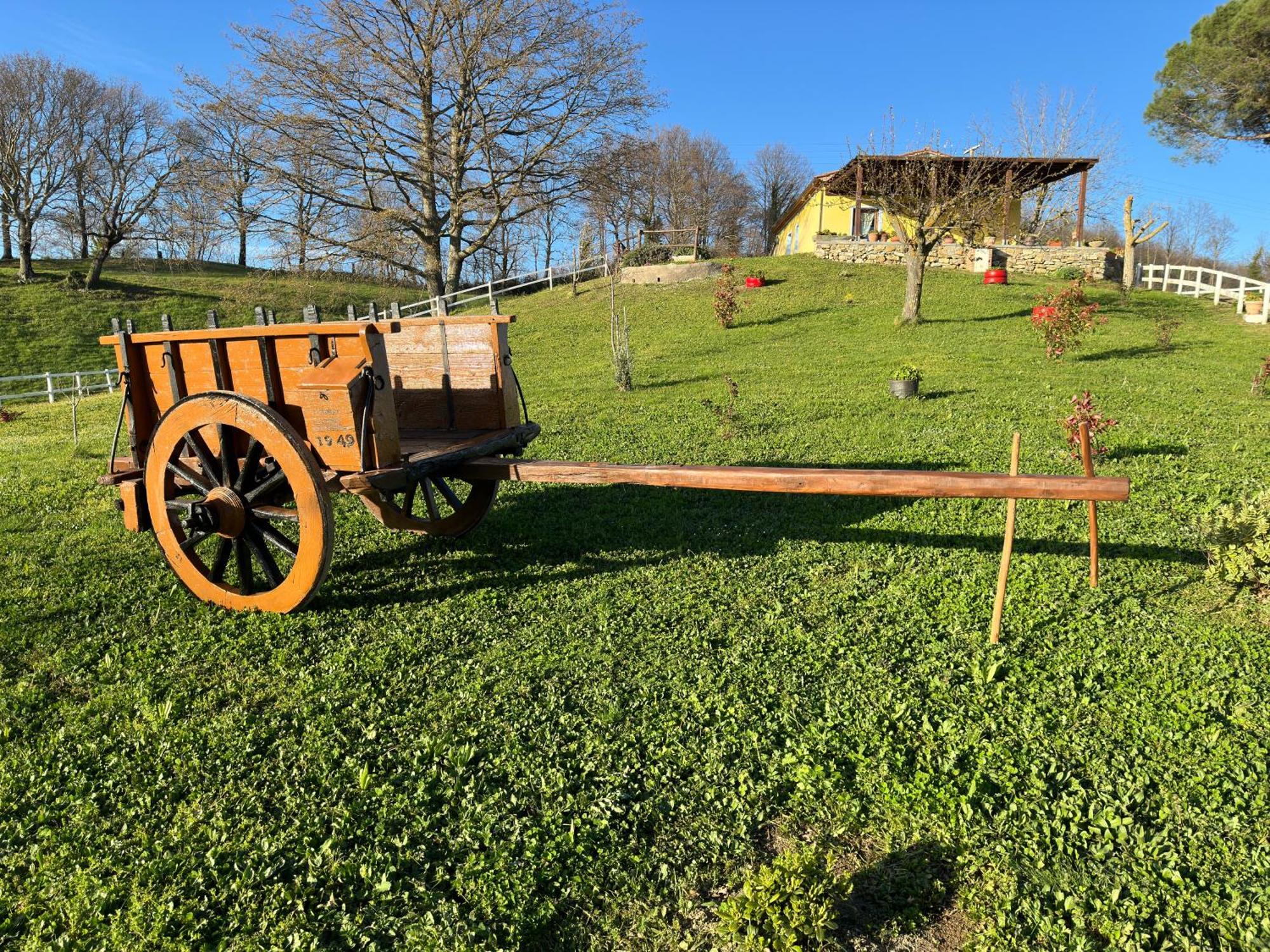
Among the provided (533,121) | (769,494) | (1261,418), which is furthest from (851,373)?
(533,121)

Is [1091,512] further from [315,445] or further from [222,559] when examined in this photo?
[222,559]

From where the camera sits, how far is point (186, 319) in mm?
28828

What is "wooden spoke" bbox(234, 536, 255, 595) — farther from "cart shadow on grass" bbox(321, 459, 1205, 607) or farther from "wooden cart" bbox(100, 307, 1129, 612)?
"cart shadow on grass" bbox(321, 459, 1205, 607)

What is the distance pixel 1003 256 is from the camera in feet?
89.0

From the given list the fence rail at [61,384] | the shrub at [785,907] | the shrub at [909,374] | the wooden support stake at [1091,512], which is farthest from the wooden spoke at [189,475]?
the fence rail at [61,384]

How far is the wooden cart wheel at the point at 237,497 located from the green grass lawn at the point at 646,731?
10.5 inches

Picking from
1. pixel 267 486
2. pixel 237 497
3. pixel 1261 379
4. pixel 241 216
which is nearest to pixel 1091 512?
pixel 267 486

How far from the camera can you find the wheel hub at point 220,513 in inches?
159

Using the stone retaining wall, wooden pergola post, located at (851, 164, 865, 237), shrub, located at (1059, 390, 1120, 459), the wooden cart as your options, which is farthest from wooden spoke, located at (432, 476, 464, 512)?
the stone retaining wall

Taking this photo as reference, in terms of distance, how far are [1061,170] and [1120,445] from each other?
2676 centimetres

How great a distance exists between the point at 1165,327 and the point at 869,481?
16.3m

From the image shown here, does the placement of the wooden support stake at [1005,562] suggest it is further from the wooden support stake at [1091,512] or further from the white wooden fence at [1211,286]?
the white wooden fence at [1211,286]

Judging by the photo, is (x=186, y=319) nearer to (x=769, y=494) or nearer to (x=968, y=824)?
(x=769, y=494)

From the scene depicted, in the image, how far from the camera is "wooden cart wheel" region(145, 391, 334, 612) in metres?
3.72
